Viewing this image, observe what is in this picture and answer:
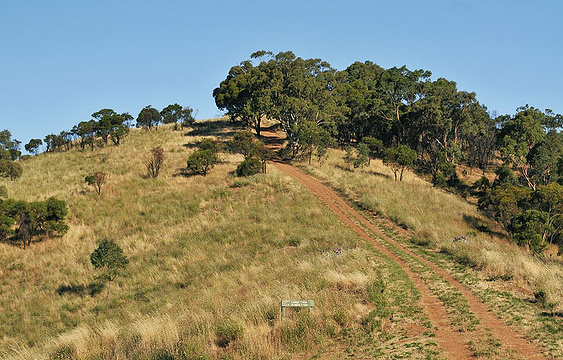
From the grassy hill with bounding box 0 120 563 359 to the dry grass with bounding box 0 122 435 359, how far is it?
80 millimetres

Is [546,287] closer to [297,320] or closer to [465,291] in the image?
[465,291]

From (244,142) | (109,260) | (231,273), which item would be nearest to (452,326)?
(231,273)

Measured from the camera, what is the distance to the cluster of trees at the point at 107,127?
71.0m

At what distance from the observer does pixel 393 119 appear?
7006 cm

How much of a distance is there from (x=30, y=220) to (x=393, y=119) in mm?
57863

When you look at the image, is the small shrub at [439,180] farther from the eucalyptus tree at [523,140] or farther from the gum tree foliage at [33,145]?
the gum tree foliage at [33,145]

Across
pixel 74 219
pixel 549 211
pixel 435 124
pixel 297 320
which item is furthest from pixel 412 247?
pixel 435 124

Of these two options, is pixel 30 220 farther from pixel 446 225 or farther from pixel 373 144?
pixel 373 144

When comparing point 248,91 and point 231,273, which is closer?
point 231,273

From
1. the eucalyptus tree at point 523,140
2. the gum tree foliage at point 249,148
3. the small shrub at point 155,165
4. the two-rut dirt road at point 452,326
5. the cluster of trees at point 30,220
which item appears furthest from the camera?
the eucalyptus tree at point 523,140

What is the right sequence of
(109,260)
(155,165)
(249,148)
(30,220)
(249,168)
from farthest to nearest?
(249,148) → (155,165) → (249,168) → (30,220) → (109,260)

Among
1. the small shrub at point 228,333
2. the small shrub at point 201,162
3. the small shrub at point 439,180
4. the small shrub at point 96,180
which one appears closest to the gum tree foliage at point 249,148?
the small shrub at point 201,162

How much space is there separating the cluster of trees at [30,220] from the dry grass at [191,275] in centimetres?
121

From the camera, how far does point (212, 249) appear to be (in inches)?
1016
